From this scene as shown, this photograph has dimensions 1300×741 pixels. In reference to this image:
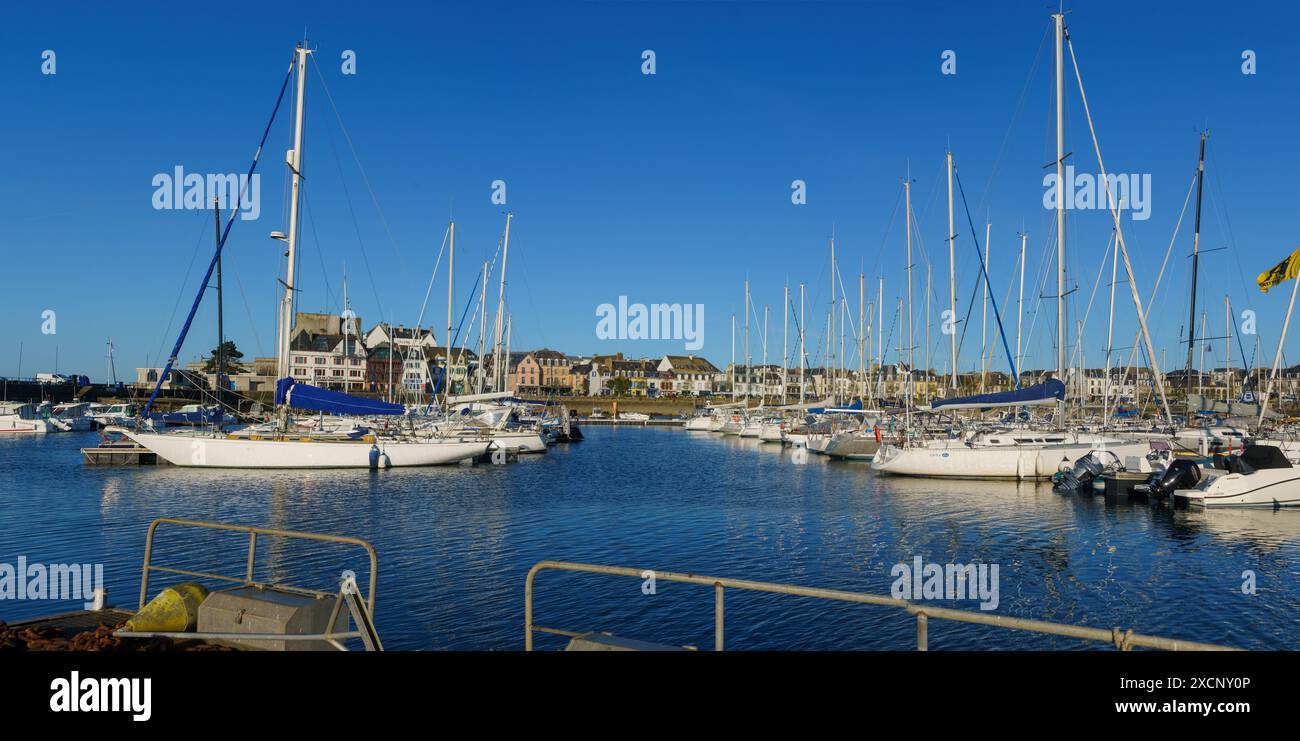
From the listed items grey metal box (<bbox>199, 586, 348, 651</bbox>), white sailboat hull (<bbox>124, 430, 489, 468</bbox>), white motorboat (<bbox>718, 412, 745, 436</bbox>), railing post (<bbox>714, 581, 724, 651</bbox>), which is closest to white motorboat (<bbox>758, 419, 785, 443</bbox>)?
white motorboat (<bbox>718, 412, 745, 436</bbox>)

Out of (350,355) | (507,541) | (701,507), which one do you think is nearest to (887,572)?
(507,541)

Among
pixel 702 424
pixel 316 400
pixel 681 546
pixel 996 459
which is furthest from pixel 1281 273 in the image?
pixel 702 424

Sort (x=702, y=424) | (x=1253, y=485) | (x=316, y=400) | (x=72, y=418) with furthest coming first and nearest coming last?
(x=702, y=424), (x=72, y=418), (x=316, y=400), (x=1253, y=485)

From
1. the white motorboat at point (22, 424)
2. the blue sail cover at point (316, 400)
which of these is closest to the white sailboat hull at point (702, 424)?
the blue sail cover at point (316, 400)

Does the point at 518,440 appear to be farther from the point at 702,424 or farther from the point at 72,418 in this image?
the point at 72,418

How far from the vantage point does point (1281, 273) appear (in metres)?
31.6

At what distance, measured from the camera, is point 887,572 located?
21.6m

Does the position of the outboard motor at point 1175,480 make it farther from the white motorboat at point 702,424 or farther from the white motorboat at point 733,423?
→ the white motorboat at point 702,424

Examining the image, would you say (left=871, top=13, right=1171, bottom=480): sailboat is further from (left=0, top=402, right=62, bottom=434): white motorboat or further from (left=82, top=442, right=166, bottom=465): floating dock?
(left=0, top=402, right=62, bottom=434): white motorboat

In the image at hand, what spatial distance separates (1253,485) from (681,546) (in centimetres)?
2342

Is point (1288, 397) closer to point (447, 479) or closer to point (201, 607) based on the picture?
point (447, 479)

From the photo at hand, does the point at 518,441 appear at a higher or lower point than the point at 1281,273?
lower
